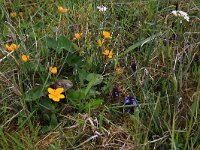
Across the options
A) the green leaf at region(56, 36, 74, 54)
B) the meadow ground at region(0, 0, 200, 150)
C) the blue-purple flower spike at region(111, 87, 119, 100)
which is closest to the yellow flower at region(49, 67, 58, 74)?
the meadow ground at region(0, 0, 200, 150)

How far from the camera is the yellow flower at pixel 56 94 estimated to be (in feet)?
4.68

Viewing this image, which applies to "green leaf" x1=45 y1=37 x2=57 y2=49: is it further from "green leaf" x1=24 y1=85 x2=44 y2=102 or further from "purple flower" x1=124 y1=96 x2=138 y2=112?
"purple flower" x1=124 y1=96 x2=138 y2=112

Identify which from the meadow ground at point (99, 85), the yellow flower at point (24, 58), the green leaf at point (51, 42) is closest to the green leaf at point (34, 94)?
the meadow ground at point (99, 85)

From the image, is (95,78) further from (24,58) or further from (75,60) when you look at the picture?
(24,58)

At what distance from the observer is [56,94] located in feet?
4.74

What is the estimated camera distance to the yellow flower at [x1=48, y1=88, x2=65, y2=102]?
56.2 inches

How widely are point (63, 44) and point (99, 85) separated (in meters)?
0.21

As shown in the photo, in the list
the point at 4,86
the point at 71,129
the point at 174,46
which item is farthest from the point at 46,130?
the point at 174,46

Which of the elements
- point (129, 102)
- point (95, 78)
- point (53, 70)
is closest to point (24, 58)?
point (53, 70)

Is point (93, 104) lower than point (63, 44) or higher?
lower

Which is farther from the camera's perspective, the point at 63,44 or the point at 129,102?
the point at 63,44

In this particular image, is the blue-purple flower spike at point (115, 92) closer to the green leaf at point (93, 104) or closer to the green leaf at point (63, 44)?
the green leaf at point (93, 104)

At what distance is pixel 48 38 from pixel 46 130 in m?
0.40

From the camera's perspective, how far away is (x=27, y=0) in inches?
84.5
